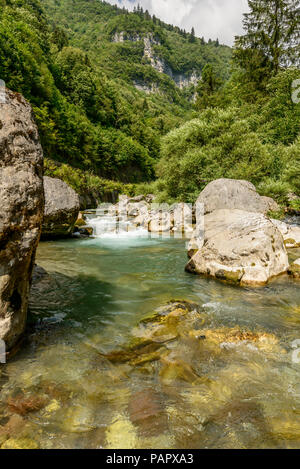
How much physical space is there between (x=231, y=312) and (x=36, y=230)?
346 cm

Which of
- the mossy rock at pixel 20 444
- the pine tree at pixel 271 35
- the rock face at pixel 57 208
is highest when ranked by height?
the pine tree at pixel 271 35

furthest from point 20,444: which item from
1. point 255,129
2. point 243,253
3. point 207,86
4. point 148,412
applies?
point 207,86

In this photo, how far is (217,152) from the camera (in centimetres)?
1662

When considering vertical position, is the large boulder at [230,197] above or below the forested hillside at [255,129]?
below

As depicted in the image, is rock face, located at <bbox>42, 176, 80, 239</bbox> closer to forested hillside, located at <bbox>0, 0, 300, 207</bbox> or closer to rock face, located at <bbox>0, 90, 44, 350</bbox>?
rock face, located at <bbox>0, 90, 44, 350</bbox>

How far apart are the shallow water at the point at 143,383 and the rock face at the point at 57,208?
5490 mm

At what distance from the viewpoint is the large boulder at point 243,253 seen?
19.5ft

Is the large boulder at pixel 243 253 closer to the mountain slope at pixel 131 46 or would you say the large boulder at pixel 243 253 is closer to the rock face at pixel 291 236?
the rock face at pixel 291 236

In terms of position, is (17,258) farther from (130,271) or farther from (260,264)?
(260,264)

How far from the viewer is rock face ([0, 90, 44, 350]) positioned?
2.65 m

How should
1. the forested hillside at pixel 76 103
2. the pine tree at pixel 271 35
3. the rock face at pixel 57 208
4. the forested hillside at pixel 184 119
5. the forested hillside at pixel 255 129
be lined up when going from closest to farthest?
the rock face at pixel 57 208
the forested hillside at pixel 255 129
the forested hillside at pixel 184 119
the pine tree at pixel 271 35
the forested hillside at pixel 76 103

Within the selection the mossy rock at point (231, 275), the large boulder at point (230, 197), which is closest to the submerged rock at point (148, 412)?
the mossy rock at point (231, 275)

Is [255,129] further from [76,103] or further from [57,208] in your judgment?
[76,103]

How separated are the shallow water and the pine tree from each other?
88.6 ft
